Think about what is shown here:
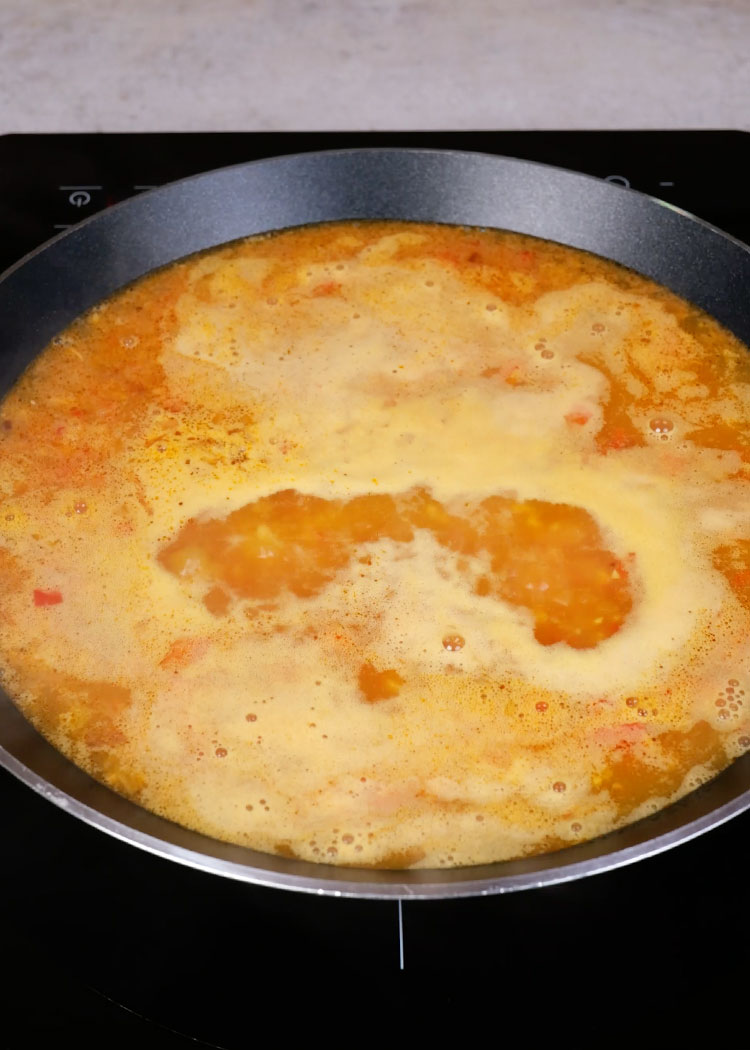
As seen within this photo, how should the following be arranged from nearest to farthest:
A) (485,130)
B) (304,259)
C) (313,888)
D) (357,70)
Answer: (313,888)
(304,259)
(485,130)
(357,70)

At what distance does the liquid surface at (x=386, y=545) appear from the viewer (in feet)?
3.16

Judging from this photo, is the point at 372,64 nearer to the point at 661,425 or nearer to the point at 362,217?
the point at 362,217

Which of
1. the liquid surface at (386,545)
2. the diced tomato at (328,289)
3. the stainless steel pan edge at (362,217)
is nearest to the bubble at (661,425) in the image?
the liquid surface at (386,545)

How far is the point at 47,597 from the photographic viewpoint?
42.0 inches

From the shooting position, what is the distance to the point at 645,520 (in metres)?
1.13

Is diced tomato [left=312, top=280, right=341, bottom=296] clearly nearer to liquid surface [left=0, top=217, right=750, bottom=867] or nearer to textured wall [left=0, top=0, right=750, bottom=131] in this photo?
liquid surface [left=0, top=217, right=750, bottom=867]

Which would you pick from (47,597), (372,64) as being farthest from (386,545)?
(372,64)

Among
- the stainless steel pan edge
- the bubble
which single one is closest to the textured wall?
the stainless steel pan edge

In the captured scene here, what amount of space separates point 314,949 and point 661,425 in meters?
0.60

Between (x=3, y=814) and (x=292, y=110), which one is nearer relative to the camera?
(x=3, y=814)

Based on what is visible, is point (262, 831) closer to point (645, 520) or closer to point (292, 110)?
point (645, 520)

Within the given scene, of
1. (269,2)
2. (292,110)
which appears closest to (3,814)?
(292,110)

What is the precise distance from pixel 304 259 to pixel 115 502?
383 millimetres

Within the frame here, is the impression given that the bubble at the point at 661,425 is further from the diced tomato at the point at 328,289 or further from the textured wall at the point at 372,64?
the textured wall at the point at 372,64
